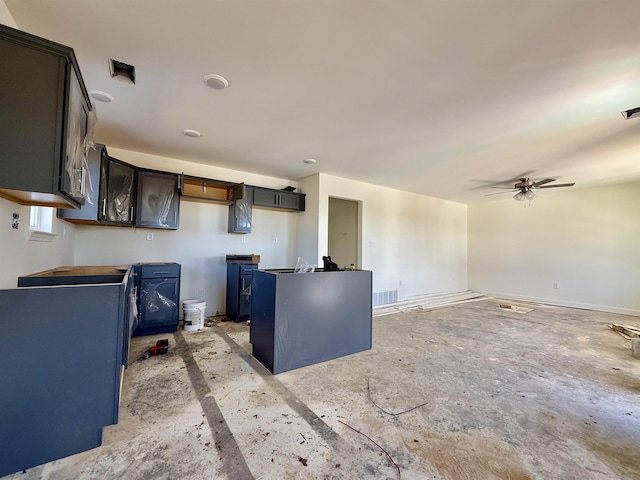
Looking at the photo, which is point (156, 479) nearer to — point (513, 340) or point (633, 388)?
point (633, 388)

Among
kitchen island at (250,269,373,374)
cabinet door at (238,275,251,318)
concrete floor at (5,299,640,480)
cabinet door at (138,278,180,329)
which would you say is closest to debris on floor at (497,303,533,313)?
concrete floor at (5,299,640,480)

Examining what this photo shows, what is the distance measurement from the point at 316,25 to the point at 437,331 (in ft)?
13.4

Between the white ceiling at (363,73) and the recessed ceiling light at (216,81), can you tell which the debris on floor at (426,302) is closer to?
the white ceiling at (363,73)

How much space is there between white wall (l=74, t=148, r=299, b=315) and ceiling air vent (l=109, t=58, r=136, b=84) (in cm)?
206

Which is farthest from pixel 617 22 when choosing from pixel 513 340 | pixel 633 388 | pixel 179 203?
pixel 179 203

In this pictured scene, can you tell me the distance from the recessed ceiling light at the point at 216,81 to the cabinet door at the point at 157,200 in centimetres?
212

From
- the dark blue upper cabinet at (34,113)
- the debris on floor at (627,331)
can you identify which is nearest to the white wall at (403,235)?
the debris on floor at (627,331)

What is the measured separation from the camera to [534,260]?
21.6 feet

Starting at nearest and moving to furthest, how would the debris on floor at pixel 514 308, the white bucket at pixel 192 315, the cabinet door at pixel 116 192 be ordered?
the cabinet door at pixel 116 192 → the white bucket at pixel 192 315 → the debris on floor at pixel 514 308

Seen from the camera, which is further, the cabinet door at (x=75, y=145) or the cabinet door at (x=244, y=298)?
the cabinet door at (x=244, y=298)

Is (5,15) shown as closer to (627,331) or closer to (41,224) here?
(41,224)

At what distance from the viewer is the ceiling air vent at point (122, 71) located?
2.10 m

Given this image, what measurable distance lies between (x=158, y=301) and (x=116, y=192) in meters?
1.54

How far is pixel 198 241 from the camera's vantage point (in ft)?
14.7
